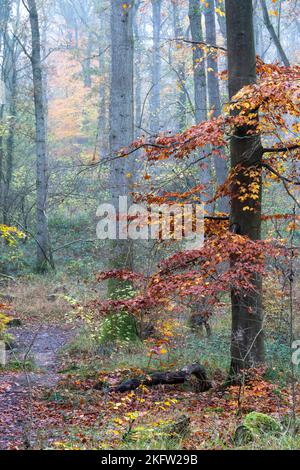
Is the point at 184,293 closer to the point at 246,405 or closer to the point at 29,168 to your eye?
the point at 246,405

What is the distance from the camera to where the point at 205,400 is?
25.0 feet

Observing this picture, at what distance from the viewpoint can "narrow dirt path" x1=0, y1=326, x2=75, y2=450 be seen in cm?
605

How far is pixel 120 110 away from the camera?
36.4 feet

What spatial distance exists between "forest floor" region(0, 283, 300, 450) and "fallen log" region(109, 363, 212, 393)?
95 millimetres

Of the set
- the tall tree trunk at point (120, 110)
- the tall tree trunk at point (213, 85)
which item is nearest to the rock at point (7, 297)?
the tall tree trunk at point (120, 110)

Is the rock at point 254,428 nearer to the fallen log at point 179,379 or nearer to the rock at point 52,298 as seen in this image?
the fallen log at point 179,379

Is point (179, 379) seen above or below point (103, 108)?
below

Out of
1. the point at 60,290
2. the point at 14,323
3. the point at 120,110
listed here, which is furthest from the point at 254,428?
the point at 60,290

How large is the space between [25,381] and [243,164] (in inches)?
181

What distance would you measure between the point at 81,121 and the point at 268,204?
1989 centimetres

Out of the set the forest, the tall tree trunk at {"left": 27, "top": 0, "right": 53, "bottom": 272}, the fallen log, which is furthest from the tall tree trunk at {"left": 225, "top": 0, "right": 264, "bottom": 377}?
the tall tree trunk at {"left": 27, "top": 0, "right": 53, "bottom": 272}

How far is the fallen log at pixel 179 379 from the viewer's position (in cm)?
813

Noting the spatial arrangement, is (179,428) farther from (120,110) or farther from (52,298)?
(52,298)
